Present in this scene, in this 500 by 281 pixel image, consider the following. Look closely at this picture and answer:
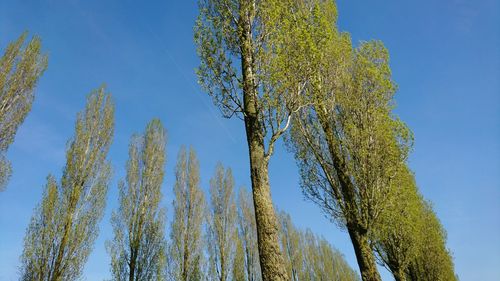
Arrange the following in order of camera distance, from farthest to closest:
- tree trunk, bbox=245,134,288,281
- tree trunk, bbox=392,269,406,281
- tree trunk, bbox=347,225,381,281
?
1. tree trunk, bbox=392,269,406,281
2. tree trunk, bbox=347,225,381,281
3. tree trunk, bbox=245,134,288,281

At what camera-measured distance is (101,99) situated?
14758 millimetres

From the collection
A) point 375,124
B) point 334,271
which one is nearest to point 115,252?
point 375,124

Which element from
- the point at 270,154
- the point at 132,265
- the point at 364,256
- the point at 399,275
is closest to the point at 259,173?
the point at 270,154

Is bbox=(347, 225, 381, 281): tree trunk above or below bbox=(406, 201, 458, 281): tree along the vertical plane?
below

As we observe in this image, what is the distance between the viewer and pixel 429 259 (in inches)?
646

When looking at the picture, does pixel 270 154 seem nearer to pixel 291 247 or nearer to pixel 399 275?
pixel 399 275

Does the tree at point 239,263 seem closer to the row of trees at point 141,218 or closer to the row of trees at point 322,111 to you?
the row of trees at point 141,218

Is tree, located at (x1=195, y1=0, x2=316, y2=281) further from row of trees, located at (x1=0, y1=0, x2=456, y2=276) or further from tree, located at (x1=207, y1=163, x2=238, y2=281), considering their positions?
tree, located at (x1=207, y1=163, x2=238, y2=281)

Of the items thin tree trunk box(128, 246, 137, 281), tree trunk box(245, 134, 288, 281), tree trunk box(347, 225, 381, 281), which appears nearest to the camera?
tree trunk box(245, 134, 288, 281)

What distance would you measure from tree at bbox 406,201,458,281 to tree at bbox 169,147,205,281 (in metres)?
10.8

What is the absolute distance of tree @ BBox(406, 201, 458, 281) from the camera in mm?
16297

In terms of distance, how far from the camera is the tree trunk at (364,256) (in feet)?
27.5

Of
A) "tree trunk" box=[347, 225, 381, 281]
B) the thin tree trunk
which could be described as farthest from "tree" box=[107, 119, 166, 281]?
"tree trunk" box=[347, 225, 381, 281]

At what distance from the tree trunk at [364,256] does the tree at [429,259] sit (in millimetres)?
8509
